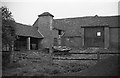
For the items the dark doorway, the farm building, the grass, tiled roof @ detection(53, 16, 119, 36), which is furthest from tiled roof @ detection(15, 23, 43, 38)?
the grass

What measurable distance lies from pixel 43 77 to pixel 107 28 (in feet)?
89.0

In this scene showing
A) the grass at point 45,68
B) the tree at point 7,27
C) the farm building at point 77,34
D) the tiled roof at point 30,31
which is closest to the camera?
the grass at point 45,68

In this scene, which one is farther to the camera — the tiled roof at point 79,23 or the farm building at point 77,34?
the tiled roof at point 79,23

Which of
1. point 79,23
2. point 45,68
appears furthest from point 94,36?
point 45,68

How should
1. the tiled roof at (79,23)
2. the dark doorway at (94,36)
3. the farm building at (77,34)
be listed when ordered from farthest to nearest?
1. the tiled roof at (79,23)
2. the dark doorway at (94,36)
3. the farm building at (77,34)

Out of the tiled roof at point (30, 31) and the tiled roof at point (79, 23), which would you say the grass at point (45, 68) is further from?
the tiled roof at point (79, 23)

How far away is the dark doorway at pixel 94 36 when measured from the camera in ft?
107

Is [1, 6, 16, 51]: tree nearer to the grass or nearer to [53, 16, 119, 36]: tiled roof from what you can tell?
the grass

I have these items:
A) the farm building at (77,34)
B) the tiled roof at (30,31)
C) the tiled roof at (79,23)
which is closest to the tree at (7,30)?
the tiled roof at (30,31)

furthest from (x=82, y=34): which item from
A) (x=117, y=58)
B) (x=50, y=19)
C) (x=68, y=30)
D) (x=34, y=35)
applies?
(x=117, y=58)

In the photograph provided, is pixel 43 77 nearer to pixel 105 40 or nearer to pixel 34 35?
pixel 34 35

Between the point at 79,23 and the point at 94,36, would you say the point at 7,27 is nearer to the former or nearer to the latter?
the point at 94,36

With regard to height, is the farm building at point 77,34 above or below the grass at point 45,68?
above

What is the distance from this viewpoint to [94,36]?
109 ft
